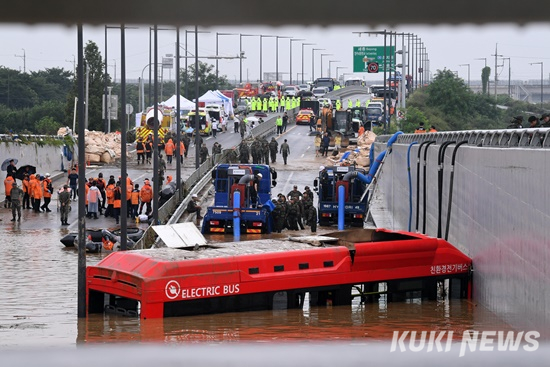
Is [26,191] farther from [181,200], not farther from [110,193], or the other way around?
[181,200]

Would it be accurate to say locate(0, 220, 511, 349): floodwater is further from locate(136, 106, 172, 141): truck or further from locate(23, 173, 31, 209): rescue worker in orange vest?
locate(136, 106, 172, 141): truck

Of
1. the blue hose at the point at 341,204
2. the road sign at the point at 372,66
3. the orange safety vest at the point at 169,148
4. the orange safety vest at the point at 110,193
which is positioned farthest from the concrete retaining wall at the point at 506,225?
the road sign at the point at 372,66

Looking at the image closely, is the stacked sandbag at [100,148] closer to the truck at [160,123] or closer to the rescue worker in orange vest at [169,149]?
the truck at [160,123]

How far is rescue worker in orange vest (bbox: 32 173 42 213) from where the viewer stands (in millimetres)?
43406

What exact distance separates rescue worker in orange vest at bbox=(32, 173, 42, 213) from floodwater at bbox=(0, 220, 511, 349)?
55.9ft

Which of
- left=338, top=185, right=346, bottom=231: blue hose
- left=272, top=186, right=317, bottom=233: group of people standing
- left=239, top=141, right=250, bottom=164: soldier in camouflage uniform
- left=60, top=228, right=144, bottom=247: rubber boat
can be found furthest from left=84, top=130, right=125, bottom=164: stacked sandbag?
left=60, top=228, right=144, bottom=247: rubber boat

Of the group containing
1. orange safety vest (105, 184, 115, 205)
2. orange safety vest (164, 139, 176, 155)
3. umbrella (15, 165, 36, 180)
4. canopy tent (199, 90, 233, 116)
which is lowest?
orange safety vest (105, 184, 115, 205)

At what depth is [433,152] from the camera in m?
28.9

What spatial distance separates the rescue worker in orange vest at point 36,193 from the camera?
43406mm

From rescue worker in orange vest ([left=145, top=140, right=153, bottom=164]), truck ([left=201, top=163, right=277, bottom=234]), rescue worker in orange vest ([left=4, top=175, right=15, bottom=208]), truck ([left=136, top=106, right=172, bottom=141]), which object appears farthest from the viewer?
truck ([left=136, top=106, right=172, bottom=141])


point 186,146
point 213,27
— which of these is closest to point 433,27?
point 213,27

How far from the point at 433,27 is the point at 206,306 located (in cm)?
1731

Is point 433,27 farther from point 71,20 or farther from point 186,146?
point 186,146

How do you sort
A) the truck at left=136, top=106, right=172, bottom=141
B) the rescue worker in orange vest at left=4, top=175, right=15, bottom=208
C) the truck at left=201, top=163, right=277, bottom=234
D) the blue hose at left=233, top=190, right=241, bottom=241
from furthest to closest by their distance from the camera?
the truck at left=136, top=106, right=172, bottom=141 → the rescue worker in orange vest at left=4, top=175, right=15, bottom=208 → the truck at left=201, top=163, right=277, bottom=234 → the blue hose at left=233, top=190, right=241, bottom=241
